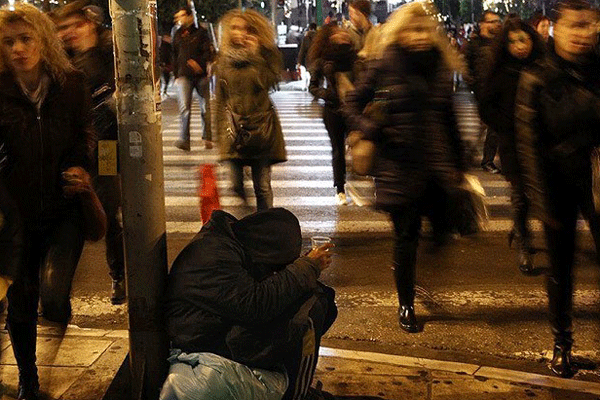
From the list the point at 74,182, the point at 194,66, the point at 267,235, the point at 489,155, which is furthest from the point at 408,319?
the point at 194,66

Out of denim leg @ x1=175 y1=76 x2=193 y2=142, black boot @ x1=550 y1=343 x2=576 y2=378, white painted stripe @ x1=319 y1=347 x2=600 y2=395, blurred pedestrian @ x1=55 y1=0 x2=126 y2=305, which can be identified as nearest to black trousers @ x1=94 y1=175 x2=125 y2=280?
blurred pedestrian @ x1=55 y1=0 x2=126 y2=305

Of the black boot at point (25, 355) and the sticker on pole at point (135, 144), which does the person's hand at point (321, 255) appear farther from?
the black boot at point (25, 355)

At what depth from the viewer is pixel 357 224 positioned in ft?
26.3

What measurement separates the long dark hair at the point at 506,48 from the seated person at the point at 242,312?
3352mm

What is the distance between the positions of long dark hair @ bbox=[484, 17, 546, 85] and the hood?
3.36m

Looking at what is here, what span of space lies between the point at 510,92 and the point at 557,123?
6.95 feet

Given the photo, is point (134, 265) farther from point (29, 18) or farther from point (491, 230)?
point (491, 230)

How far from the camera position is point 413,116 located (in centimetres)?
462

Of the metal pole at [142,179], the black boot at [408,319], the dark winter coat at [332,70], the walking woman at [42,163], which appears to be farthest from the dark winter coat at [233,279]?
the dark winter coat at [332,70]

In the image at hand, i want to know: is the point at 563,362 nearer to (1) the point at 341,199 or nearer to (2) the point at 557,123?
Answer: (2) the point at 557,123

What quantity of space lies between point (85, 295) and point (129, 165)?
2722 millimetres

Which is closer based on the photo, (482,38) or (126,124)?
(126,124)

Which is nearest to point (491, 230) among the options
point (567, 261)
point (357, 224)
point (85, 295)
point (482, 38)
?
point (357, 224)

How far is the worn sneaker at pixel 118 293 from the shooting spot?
6066mm
